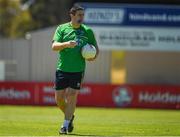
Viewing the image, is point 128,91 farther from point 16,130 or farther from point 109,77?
point 16,130

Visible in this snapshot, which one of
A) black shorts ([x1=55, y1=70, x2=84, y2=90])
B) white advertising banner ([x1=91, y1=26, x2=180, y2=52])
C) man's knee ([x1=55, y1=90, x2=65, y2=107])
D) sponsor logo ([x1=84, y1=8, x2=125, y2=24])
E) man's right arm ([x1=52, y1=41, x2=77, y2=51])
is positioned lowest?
man's knee ([x1=55, y1=90, x2=65, y2=107])

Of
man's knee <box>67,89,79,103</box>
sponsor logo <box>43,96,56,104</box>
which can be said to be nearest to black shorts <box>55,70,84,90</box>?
man's knee <box>67,89,79,103</box>

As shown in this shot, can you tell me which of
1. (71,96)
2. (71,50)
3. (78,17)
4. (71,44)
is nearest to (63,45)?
(71,44)

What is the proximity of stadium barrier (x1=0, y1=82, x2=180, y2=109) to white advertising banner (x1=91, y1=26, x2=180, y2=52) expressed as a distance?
2.33 meters

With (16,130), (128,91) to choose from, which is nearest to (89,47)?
(16,130)

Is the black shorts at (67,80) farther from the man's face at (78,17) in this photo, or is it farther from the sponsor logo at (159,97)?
the sponsor logo at (159,97)

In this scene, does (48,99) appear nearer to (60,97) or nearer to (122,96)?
(122,96)

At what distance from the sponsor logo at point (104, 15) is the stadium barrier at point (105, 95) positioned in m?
3.01

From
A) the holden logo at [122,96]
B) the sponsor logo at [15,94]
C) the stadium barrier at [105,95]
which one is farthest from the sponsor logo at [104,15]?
the sponsor logo at [15,94]

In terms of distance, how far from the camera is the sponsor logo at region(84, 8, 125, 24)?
32.7 m

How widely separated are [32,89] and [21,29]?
49.6 meters

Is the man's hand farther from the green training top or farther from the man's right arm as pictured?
the green training top

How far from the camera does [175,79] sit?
129 feet

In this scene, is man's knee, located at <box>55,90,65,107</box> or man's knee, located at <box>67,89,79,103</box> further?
man's knee, located at <box>55,90,65,107</box>
